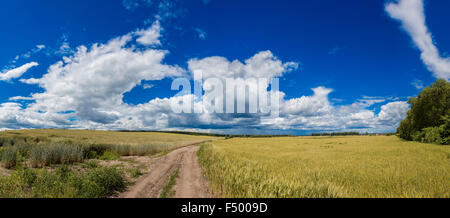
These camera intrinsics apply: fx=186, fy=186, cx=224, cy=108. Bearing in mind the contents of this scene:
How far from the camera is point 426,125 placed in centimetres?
3400

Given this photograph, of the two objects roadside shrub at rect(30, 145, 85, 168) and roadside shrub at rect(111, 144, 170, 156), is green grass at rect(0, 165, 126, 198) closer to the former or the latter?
roadside shrub at rect(30, 145, 85, 168)

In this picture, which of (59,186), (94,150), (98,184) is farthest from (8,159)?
(94,150)

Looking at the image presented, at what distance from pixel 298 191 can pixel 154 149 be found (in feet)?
101

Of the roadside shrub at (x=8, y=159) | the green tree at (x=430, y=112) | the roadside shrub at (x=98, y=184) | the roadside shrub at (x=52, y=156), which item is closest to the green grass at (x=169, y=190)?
the roadside shrub at (x=98, y=184)

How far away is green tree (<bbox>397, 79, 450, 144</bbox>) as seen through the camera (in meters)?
29.9

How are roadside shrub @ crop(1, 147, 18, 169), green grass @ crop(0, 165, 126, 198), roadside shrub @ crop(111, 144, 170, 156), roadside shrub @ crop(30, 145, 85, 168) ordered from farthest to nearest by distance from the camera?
1. roadside shrub @ crop(111, 144, 170, 156)
2. roadside shrub @ crop(30, 145, 85, 168)
3. roadside shrub @ crop(1, 147, 18, 169)
4. green grass @ crop(0, 165, 126, 198)

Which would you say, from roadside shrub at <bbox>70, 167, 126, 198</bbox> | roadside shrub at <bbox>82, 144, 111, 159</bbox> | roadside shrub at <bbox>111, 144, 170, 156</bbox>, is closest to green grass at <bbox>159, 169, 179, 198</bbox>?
roadside shrub at <bbox>70, 167, 126, 198</bbox>

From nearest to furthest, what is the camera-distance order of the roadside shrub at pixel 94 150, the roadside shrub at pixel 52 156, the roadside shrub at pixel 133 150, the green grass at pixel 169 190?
the green grass at pixel 169 190 → the roadside shrub at pixel 52 156 → the roadside shrub at pixel 94 150 → the roadside shrub at pixel 133 150

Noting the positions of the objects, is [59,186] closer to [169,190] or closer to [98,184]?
[98,184]

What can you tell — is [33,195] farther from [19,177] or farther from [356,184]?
[356,184]

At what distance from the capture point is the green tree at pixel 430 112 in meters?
29.9

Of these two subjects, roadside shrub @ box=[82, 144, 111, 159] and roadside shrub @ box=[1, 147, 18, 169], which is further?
roadside shrub @ box=[82, 144, 111, 159]

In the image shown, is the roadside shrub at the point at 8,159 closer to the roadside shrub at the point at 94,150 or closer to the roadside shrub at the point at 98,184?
the roadside shrub at the point at 98,184
